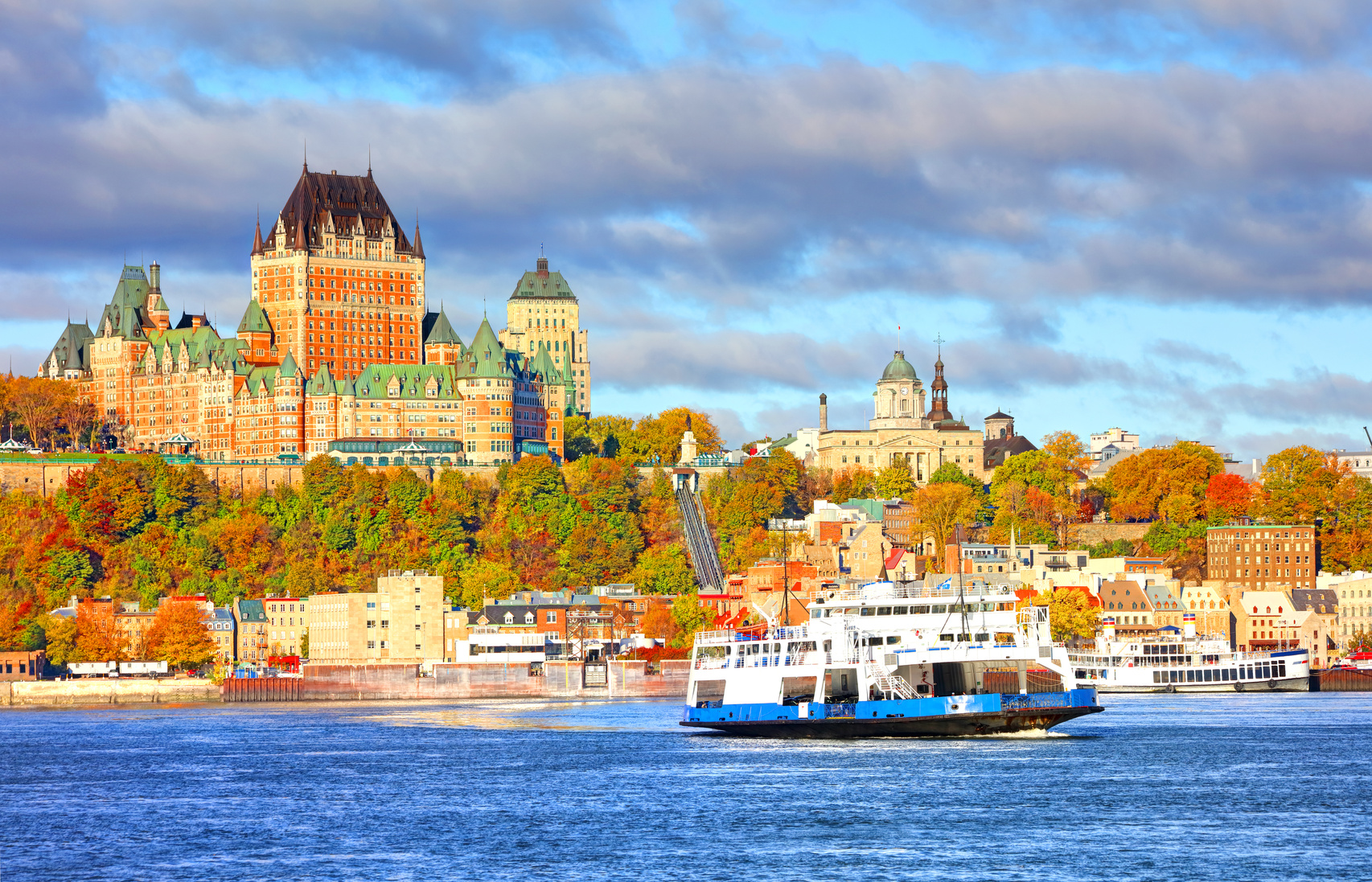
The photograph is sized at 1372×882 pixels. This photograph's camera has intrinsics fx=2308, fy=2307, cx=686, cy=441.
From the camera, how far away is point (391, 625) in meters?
179

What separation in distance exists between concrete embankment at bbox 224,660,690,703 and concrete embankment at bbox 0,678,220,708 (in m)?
2.99

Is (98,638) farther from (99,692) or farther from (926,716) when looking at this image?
(926,716)

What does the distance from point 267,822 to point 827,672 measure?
36173mm

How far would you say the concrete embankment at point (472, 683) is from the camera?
168000 millimetres

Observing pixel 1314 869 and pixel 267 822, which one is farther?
pixel 267 822

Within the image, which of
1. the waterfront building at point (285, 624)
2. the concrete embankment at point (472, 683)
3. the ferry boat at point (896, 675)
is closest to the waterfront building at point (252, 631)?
the waterfront building at point (285, 624)

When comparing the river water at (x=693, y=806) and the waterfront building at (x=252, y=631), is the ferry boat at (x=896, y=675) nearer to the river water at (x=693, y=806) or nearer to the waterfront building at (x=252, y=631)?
the river water at (x=693, y=806)

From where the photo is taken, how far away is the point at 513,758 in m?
101

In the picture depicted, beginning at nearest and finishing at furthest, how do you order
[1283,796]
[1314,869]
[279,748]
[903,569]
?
1. [1314,869]
2. [1283,796]
3. [279,748]
4. [903,569]

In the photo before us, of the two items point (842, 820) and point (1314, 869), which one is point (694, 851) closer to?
point (842, 820)

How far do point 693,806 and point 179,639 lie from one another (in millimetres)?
109368

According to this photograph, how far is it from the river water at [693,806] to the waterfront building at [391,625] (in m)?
59.1

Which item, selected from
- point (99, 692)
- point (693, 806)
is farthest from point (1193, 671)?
point (693, 806)

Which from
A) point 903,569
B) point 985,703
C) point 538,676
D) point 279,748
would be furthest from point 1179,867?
point 903,569
